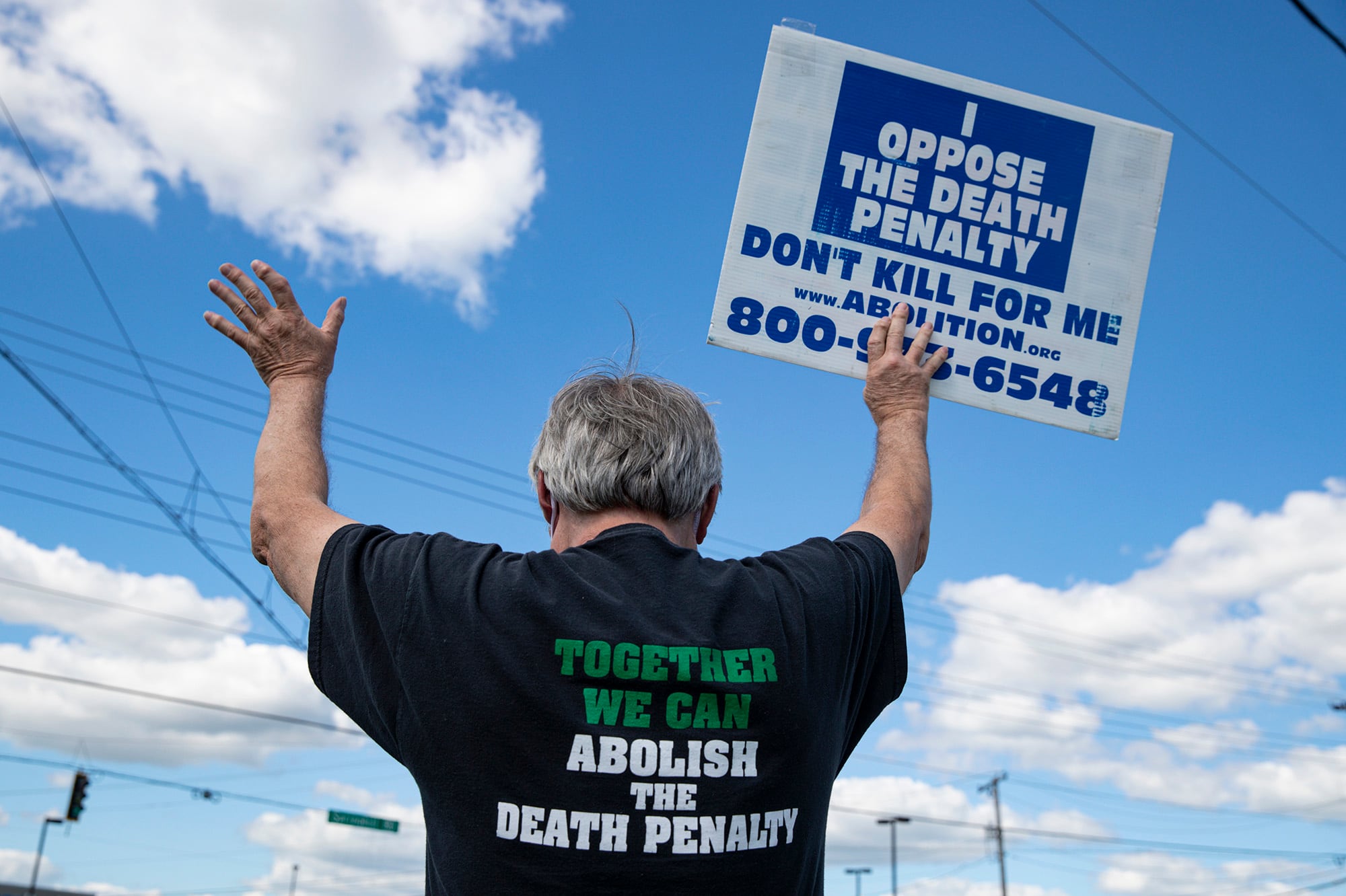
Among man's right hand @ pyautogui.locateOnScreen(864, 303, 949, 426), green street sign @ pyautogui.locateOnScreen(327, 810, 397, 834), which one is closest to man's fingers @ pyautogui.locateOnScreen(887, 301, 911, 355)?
man's right hand @ pyautogui.locateOnScreen(864, 303, 949, 426)

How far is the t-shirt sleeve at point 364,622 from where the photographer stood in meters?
1.69

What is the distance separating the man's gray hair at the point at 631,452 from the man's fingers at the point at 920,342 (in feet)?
2.56

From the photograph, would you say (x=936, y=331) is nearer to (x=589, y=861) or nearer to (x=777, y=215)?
(x=777, y=215)

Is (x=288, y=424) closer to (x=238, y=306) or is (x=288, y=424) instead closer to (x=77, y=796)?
(x=238, y=306)

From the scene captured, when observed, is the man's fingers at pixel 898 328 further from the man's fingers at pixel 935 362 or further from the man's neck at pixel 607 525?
the man's neck at pixel 607 525

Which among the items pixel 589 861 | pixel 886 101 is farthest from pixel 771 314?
pixel 589 861

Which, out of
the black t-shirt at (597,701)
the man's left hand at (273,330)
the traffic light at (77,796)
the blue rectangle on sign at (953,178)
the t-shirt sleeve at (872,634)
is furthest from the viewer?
the traffic light at (77,796)

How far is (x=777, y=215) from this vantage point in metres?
2.74

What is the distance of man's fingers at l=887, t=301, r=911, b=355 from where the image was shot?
2.64m

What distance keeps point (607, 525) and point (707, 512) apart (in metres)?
0.27

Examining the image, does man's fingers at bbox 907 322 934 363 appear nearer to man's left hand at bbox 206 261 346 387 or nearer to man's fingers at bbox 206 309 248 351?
man's left hand at bbox 206 261 346 387

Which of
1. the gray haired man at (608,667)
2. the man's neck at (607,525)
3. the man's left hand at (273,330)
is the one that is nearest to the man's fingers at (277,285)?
the man's left hand at (273,330)

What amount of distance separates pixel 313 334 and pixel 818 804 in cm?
145

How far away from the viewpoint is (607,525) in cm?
191
